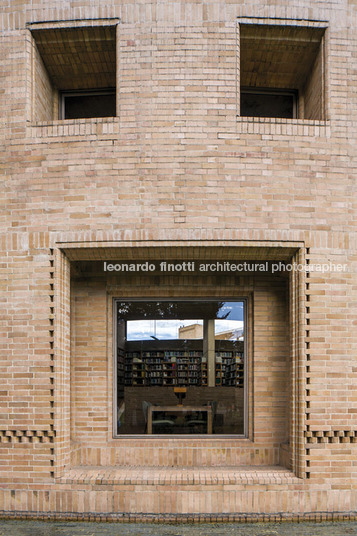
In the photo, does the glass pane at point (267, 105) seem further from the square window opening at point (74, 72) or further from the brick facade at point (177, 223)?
the square window opening at point (74, 72)

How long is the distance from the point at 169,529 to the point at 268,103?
6.49m

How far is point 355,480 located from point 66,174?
561 centimetres

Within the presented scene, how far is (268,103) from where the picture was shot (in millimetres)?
7926

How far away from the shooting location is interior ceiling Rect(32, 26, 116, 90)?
22.5 ft

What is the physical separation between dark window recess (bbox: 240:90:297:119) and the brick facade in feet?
3.38

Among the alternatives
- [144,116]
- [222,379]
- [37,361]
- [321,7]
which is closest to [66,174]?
[144,116]

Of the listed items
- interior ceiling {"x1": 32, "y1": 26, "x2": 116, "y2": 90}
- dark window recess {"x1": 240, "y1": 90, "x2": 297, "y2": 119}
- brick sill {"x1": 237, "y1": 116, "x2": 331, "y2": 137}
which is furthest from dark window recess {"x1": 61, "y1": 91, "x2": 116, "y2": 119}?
brick sill {"x1": 237, "y1": 116, "x2": 331, "y2": 137}

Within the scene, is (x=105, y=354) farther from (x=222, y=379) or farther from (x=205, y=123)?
(x=205, y=123)

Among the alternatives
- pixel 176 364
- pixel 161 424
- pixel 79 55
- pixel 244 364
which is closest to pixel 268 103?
pixel 79 55

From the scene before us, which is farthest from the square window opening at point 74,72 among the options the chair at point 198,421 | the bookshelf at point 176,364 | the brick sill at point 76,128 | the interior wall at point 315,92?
the chair at point 198,421

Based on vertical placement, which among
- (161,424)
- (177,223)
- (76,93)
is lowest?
(161,424)

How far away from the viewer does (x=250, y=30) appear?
6801 millimetres

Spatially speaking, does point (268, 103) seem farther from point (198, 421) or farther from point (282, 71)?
point (198, 421)

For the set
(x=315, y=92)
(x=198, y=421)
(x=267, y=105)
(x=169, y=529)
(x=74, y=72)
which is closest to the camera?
(x=169, y=529)
